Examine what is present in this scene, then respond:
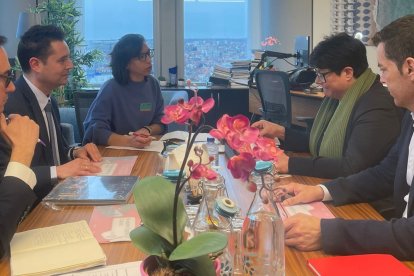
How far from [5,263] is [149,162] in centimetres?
102

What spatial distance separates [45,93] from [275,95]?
7.61ft

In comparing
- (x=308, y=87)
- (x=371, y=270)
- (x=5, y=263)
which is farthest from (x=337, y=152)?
(x=308, y=87)

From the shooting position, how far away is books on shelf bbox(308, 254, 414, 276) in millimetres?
971

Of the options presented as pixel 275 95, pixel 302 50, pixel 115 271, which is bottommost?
pixel 115 271

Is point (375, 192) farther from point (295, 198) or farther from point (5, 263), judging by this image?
point (5, 263)

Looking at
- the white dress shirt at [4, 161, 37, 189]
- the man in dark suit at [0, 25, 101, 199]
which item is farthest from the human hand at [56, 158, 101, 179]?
the white dress shirt at [4, 161, 37, 189]

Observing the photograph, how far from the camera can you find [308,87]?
163 inches

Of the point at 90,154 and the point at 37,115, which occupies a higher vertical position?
the point at 37,115

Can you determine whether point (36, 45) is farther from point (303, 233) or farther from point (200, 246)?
point (200, 246)

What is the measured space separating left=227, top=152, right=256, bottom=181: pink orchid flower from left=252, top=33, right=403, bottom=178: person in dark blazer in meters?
0.94

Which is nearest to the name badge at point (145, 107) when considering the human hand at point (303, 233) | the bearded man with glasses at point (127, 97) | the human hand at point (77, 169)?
the bearded man with glasses at point (127, 97)

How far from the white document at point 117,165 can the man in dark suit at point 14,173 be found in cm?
46

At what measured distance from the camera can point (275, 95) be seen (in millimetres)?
4105

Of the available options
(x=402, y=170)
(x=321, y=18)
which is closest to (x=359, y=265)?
(x=402, y=170)
